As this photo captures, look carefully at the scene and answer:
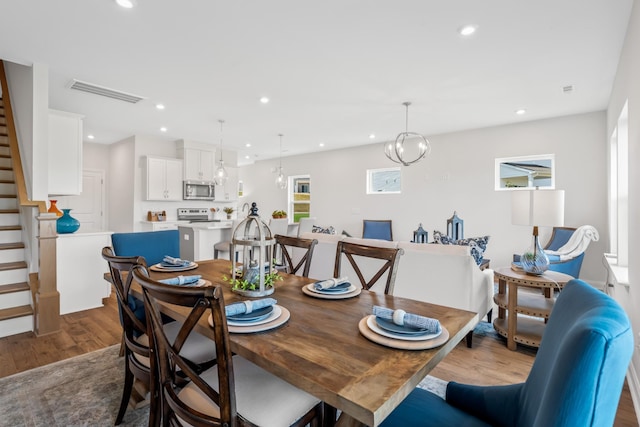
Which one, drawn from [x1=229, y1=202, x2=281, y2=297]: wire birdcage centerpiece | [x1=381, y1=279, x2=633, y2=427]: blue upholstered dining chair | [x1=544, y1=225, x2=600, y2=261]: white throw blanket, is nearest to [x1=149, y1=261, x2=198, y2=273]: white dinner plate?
[x1=229, y1=202, x2=281, y2=297]: wire birdcage centerpiece

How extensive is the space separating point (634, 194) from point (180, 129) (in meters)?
6.20

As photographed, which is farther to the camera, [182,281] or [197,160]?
[197,160]

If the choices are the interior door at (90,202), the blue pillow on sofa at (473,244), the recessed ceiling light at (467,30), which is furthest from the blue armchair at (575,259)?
the interior door at (90,202)

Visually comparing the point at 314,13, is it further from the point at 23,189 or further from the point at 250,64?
the point at 23,189

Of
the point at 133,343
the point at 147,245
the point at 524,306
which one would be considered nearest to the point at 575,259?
the point at 524,306

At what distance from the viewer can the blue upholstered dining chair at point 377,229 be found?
6677mm

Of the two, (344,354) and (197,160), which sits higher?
(197,160)

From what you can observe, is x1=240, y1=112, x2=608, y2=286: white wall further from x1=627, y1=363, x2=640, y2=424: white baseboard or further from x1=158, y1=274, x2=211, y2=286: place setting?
x1=158, y1=274, x2=211, y2=286: place setting

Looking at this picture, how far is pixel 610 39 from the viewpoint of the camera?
105 inches

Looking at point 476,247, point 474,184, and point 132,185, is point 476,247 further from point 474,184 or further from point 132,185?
point 132,185

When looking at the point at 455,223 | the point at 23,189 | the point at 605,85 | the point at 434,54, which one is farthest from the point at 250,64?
the point at 605,85

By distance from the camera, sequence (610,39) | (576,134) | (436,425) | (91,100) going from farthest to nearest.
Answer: (576,134), (91,100), (610,39), (436,425)

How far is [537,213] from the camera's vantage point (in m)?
2.74

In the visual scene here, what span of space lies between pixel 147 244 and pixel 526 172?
18.7ft
